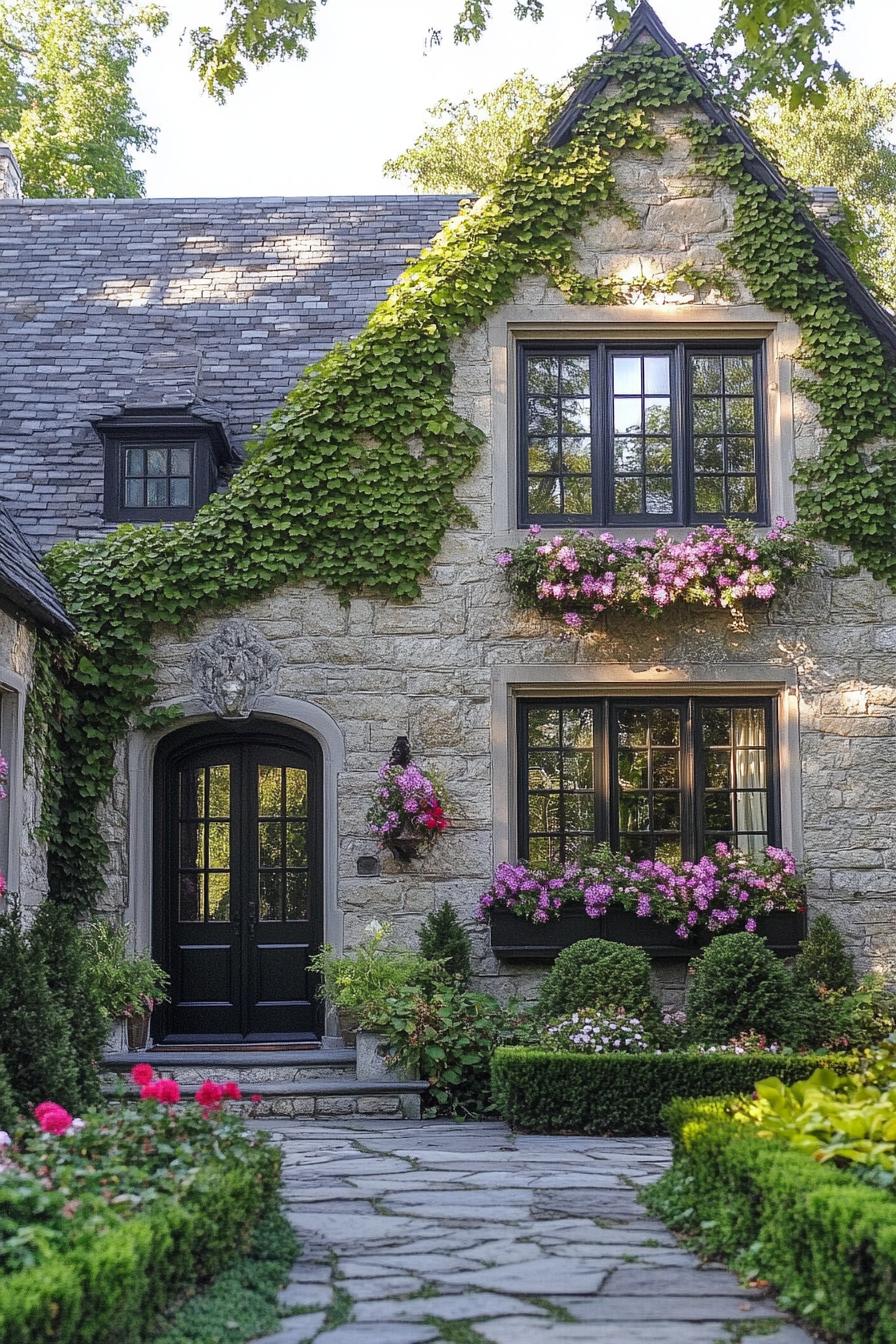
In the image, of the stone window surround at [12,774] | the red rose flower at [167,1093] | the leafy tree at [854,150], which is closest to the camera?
the red rose flower at [167,1093]

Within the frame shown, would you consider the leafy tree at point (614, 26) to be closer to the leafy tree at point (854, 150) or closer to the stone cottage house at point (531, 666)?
the stone cottage house at point (531, 666)

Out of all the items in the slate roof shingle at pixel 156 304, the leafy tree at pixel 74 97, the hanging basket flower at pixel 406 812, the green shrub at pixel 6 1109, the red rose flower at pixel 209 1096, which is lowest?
the green shrub at pixel 6 1109

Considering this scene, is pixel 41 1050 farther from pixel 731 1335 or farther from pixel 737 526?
pixel 737 526

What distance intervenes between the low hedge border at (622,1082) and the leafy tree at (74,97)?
16.6 metres

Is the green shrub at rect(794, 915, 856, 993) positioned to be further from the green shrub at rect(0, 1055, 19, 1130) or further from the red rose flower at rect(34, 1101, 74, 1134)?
the red rose flower at rect(34, 1101, 74, 1134)

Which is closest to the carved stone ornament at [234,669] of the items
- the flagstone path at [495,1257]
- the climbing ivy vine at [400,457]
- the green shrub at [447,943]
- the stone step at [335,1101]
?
the climbing ivy vine at [400,457]

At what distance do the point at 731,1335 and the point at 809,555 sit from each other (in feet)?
24.3

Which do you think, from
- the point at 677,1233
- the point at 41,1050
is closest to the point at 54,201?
the point at 41,1050

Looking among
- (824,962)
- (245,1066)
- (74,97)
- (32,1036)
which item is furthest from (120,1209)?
(74,97)

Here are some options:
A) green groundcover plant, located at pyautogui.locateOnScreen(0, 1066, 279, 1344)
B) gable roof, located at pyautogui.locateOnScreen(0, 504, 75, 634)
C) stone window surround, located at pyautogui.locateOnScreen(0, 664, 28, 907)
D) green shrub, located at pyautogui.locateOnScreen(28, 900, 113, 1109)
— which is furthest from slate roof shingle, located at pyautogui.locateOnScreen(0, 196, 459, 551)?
green groundcover plant, located at pyautogui.locateOnScreen(0, 1066, 279, 1344)

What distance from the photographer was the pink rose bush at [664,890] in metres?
10.9

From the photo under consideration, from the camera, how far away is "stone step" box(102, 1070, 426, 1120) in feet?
32.3

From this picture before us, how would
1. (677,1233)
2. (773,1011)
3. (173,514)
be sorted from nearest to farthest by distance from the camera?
(677,1233)
(773,1011)
(173,514)

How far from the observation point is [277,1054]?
34.9ft
